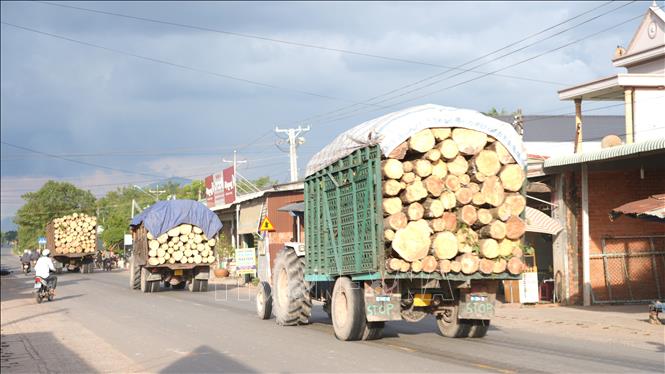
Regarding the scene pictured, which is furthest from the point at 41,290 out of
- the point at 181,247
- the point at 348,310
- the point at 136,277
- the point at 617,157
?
the point at 617,157

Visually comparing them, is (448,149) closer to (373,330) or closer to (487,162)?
(487,162)

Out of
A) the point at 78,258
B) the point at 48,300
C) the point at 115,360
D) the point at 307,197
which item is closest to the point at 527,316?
the point at 307,197

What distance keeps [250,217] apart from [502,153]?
112 feet

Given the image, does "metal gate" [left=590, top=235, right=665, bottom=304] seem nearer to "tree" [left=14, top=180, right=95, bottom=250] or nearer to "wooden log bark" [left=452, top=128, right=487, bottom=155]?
"wooden log bark" [left=452, top=128, right=487, bottom=155]

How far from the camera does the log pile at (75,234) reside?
53.6 m

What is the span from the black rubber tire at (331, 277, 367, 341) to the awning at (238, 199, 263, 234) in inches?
1142

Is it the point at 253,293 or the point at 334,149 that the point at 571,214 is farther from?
the point at 253,293

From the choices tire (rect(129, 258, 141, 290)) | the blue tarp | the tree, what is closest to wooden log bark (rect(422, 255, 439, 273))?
the blue tarp

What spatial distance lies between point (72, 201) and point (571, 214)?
4441 inches

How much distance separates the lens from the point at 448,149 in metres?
12.7

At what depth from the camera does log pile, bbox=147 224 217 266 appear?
98.9ft

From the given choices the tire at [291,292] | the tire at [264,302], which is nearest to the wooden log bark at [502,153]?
the tire at [291,292]

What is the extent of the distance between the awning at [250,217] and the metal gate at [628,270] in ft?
76.7

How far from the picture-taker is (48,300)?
28.0m
